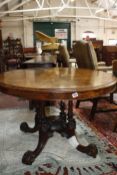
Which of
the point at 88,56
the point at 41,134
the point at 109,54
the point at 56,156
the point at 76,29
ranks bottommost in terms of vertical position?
the point at 56,156

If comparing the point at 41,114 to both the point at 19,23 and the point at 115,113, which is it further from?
the point at 19,23

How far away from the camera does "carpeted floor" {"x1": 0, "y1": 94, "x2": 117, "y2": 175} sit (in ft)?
6.41

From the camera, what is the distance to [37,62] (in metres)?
3.84

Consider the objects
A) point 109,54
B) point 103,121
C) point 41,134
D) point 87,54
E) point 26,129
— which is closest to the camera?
point 41,134

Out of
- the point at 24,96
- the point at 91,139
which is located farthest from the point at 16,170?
the point at 91,139

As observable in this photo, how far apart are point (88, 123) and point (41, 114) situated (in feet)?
3.25

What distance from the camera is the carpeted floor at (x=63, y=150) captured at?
195 cm

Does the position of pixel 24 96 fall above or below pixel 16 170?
above

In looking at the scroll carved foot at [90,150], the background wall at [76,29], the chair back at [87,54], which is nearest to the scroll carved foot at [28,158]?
the scroll carved foot at [90,150]

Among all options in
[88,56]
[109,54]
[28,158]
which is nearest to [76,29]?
[109,54]

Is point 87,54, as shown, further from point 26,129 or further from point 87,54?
point 26,129

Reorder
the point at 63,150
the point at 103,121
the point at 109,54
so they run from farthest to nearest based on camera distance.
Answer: the point at 109,54
the point at 103,121
the point at 63,150

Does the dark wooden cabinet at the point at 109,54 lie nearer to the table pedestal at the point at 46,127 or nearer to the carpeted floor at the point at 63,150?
the carpeted floor at the point at 63,150

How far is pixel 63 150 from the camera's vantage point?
90.4 inches
